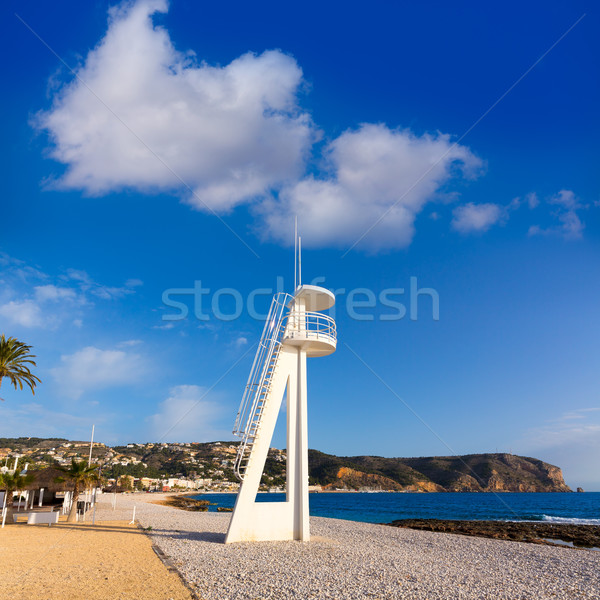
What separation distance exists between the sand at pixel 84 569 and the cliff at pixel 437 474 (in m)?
145

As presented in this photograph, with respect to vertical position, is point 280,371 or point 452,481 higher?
point 280,371

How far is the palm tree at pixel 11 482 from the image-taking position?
2380 cm

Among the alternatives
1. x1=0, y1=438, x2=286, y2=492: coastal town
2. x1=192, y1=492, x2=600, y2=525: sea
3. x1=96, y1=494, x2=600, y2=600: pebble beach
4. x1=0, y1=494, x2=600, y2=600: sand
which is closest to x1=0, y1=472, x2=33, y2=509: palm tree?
x1=0, y1=494, x2=600, y2=600: sand

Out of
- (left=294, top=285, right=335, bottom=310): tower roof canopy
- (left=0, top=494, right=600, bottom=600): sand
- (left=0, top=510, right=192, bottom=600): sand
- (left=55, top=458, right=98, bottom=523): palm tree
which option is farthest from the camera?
(left=55, top=458, right=98, bottom=523): palm tree

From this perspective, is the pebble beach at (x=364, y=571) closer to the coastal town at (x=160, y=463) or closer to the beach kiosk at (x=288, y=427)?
the beach kiosk at (x=288, y=427)

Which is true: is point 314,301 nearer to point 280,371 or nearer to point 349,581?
point 280,371

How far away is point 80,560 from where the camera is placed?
1267 cm

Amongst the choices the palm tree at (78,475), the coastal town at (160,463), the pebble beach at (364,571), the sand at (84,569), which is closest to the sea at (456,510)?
the coastal town at (160,463)

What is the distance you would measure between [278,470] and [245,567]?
123m

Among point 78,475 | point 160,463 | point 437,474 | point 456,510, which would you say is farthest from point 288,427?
point 437,474

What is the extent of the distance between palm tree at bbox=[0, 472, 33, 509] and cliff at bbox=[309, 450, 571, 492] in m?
139

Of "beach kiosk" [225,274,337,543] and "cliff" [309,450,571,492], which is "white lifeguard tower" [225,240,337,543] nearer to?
"beach kiosk" [225,274,337,543]

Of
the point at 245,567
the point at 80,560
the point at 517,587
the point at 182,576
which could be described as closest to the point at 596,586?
the point at 517,587

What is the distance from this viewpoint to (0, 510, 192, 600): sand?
908 cm
